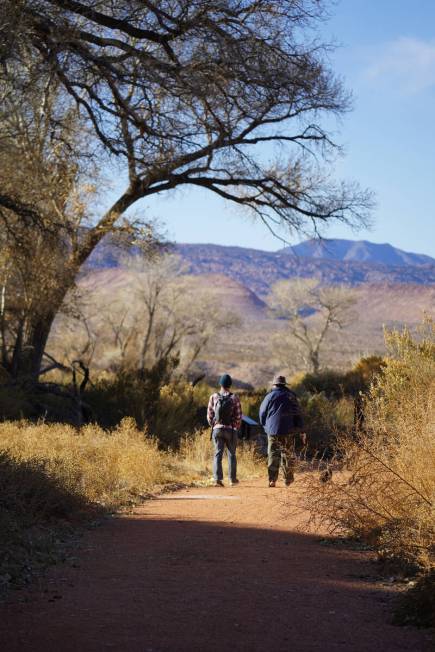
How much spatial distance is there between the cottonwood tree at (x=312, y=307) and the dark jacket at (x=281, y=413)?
60311 millimetres

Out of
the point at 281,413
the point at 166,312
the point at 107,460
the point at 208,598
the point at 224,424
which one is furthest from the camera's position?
the point at 166,312

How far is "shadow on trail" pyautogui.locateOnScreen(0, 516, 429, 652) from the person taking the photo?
5.67 meters

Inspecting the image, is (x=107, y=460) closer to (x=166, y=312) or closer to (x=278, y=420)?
(x=278, y=420)

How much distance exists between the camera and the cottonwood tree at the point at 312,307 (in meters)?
80.7

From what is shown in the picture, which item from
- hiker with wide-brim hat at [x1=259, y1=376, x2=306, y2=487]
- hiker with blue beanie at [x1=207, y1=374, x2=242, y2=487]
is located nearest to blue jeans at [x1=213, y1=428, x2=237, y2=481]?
hiker with blue beanie at [x1=207, y1=374, x2=242, y2=487]

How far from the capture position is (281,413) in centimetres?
1462

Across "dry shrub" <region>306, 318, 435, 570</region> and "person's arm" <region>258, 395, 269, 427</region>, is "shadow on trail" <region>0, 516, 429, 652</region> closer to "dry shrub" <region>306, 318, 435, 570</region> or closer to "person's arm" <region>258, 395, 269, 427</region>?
"dry shrub" <region>306, 318, 435, 570</region>

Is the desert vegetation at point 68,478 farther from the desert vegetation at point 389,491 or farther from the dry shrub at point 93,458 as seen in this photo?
the desert vegetation at point 389,491

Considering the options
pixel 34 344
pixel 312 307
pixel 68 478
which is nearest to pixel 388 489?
pixel 68 478

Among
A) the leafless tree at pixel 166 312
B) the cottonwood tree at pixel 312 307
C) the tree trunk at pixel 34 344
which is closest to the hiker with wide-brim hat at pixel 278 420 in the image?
the tree trunk at pixel 34 344

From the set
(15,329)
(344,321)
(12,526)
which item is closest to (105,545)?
(12,526)

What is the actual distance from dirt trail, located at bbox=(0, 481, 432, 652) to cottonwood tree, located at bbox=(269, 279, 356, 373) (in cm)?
6586

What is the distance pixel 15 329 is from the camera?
25562 mm

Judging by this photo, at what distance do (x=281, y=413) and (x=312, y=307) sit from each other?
239 feet
